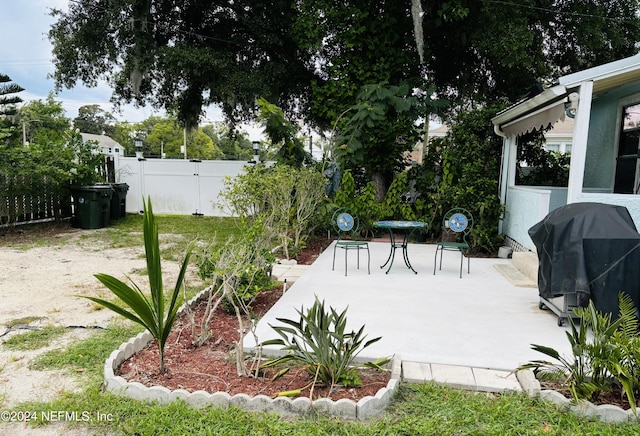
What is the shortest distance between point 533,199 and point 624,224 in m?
2.51

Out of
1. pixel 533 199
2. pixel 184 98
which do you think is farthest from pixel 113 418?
pixel 184 98

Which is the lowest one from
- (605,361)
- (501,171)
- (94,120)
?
(605,361)

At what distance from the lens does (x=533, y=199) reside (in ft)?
20.1

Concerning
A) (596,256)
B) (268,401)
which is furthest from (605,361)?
(268,401)

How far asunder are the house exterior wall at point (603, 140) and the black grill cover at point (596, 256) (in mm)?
4075

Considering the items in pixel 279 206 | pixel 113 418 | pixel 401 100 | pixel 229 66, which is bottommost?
pixel 113 418

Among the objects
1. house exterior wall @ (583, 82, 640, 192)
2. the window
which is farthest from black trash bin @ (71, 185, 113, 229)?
the window

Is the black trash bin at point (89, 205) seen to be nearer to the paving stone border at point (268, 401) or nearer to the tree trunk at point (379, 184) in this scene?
the tree trunk at point (379, 184)

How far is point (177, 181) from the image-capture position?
12.0 m

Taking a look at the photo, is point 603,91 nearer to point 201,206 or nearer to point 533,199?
point 533,199

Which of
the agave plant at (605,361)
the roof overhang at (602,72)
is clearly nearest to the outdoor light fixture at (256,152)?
the roof overhang at (602,72)

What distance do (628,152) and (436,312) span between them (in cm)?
495

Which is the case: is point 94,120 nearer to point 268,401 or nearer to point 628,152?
point 628,152

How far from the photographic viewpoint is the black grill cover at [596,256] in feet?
11.5
